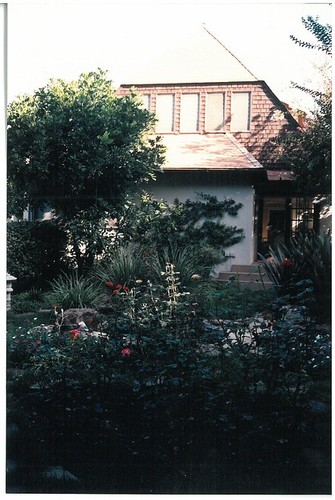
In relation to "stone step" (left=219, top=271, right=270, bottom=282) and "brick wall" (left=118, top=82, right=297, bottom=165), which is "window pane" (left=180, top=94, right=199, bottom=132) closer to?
"brick wall" (left=118, top=82, right=297, bottom=165)

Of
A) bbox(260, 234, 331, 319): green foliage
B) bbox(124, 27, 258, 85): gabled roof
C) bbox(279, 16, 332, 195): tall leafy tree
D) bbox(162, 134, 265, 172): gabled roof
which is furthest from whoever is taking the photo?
bbox(162, 134, 265, 172): gabled roof

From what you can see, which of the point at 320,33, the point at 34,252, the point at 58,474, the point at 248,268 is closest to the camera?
the point at 58,474

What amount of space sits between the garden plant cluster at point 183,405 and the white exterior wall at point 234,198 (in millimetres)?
777

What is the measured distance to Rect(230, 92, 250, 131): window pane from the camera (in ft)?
15.4

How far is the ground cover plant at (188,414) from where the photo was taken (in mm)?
3900

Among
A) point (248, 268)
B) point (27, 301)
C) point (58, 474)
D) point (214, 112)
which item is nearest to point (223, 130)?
point (214, 112)

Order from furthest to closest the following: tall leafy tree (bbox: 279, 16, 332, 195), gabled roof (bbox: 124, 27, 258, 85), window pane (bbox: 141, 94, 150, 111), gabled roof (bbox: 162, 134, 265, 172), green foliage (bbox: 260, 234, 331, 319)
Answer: gabled roof (bbox: 162, 134, 265, 172) < window pane (bbox: 141, 94, 150, 111) < gabled roof (bbox: 124, 27, 258, 85) < tall leafy tree (bbox: 279, 16, 332, 195) < green foliage (bbox: 260, 234, 331, 319)

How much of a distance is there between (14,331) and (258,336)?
1.81m

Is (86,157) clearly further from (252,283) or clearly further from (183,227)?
(252,283)

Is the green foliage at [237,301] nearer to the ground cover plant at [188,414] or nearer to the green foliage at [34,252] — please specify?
the ground cover plant at [188,414]

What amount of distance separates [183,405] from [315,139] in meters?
2.24

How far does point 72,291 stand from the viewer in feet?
15.3

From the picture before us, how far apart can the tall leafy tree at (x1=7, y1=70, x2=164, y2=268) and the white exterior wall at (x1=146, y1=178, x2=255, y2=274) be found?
20cm

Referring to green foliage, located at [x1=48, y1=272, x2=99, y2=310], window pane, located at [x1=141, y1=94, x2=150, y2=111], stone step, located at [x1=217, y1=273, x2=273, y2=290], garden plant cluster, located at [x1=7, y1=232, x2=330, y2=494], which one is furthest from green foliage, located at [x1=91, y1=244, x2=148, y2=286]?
window pane, located at [x1=141, y1=94, x2=150, y2=111]
